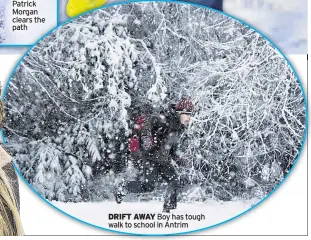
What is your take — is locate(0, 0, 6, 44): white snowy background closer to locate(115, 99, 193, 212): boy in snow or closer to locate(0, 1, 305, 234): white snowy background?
locate(0, 1, 305, 234): white snowy background

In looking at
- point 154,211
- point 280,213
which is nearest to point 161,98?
point 154,211

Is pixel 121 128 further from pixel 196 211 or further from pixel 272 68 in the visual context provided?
pixel 272 68

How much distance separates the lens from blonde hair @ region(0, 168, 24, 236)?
183 cm

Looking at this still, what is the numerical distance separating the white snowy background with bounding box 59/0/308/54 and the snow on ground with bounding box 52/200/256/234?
0.49 metres

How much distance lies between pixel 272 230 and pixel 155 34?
0.70m

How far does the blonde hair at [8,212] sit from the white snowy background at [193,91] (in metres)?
0.12

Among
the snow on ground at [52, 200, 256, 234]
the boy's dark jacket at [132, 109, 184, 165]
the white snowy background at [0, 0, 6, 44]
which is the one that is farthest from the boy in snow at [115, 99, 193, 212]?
the white snowy background at [0, 0, 6, 44]

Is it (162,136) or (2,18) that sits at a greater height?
(2,18)

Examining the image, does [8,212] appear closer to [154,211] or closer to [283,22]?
[154,211]

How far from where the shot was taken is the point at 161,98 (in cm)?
179

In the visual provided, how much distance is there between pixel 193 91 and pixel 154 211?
388 mm

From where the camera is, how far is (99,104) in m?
1.79

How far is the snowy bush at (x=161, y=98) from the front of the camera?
178cm

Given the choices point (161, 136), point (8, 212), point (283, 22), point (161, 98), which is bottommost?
point (8, 212)
